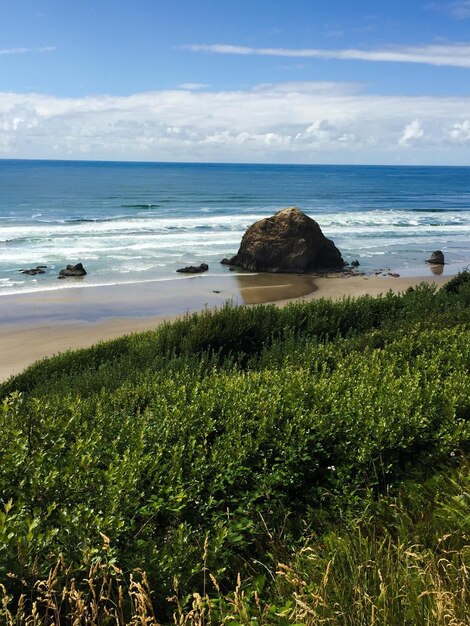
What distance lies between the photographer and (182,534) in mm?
4082

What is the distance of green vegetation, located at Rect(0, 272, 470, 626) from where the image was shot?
3518 millimetres

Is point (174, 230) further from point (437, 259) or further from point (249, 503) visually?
point (249, 503)

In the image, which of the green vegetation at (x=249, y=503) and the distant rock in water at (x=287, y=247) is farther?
the distant rock in water at (x=287, y=247)

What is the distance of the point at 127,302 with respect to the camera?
85.4ft

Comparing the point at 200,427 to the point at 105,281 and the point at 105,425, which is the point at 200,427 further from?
the point at 105,281

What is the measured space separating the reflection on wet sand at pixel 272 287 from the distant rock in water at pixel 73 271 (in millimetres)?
7887

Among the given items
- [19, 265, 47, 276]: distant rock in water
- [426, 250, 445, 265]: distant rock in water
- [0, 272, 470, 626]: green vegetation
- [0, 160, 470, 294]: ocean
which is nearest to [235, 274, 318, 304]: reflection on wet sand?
[0, 160, 470, 294]: ocean

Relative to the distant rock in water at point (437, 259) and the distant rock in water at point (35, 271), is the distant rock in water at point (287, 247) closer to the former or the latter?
the distant rock in water at point (437, 259)

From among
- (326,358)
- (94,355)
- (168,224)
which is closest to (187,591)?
(326,358)

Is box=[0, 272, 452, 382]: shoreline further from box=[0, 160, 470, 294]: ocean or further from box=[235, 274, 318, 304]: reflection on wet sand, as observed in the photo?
box=[0, 160, 470, 294]: ocean

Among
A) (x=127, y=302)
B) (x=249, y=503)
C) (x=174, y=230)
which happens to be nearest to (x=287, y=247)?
(x=127, y=302)

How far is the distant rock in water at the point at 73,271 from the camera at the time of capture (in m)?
31.5

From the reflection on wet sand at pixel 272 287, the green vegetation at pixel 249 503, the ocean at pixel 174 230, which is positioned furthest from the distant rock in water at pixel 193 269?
the green vegetation at pixel 249 503

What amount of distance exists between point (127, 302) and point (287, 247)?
437 inches
